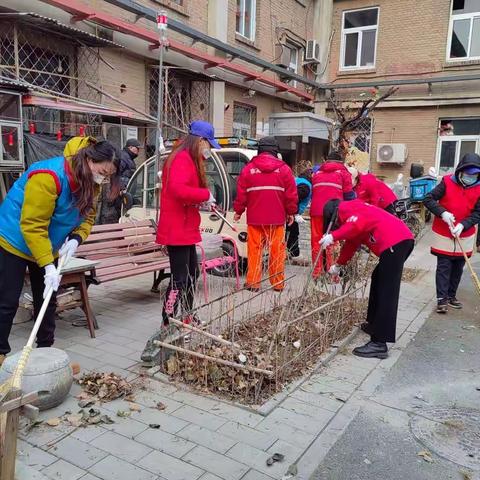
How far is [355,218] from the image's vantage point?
4129 mm

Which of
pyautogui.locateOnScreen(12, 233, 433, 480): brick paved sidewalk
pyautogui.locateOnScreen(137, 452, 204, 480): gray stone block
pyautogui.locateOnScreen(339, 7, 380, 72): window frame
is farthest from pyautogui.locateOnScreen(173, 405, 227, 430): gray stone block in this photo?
pyautogui.locateOnScreen(339, 7, 380, 72): window frame

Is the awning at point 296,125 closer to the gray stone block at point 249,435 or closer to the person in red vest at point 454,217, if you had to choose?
the person in red vest at point 454,217

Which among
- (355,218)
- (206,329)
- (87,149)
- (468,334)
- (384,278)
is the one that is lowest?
(468,334)

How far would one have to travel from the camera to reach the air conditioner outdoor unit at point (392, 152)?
14656 millimetres

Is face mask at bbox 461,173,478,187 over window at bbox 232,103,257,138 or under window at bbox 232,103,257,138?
under

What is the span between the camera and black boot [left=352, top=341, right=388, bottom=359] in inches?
171

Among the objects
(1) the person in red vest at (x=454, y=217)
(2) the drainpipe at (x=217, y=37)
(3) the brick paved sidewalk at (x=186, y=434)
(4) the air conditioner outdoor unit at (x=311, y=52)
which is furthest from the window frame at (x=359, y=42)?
(3) the brick paved sidewalk at (x=186, y=434)

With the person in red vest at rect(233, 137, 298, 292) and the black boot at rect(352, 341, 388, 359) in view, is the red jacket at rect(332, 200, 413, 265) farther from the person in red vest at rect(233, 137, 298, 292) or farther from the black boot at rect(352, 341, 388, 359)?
the person in red vest at rect(233, 137, 298, 292)

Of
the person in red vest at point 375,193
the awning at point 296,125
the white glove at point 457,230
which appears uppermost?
the awning at point 296,125

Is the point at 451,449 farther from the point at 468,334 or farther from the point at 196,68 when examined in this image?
the point at 196,68

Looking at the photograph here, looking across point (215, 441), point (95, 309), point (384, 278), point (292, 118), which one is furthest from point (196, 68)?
point (215, 441)

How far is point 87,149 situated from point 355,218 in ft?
7.44

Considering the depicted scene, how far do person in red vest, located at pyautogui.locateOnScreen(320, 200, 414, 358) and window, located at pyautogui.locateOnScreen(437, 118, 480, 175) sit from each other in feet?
37.2

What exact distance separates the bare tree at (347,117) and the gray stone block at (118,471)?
10869mm
